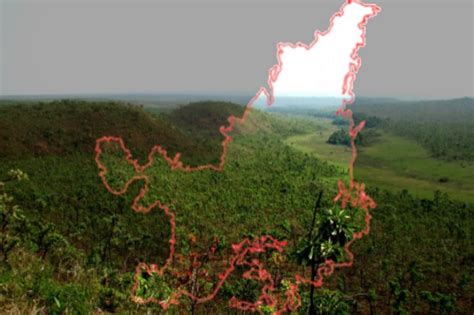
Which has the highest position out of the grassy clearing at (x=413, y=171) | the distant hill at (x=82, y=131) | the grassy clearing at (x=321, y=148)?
the distant hill at (x=82, y=131)

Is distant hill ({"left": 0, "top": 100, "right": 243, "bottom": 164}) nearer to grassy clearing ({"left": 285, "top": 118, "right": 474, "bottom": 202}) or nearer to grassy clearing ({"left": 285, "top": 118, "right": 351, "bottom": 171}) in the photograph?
grassy clearing ({"left": 285, "top": 118, "right": 351, "bottom": 171})

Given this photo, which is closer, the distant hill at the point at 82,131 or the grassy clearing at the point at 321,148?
the distant hill at the point at 82,131

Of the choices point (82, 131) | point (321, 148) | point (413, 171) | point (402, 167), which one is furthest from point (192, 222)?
point (321, 148)

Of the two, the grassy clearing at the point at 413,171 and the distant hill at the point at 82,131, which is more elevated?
the distant hill at the point at 82,131

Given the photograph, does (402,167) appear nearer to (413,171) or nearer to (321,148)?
(413,171)

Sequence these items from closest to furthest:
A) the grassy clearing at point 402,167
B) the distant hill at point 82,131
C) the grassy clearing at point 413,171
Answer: the distant hill at point 82,131 → the grassy clearing at point 413,171 → the grassy clearing at point 402,167

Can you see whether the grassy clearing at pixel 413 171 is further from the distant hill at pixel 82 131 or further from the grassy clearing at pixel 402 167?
the distant hill at pixel 82 131

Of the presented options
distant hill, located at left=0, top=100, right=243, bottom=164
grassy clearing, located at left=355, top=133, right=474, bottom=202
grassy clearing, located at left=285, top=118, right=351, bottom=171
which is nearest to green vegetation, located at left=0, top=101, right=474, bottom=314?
distant hill, located at left=0, top=100, right=243, bottom=164

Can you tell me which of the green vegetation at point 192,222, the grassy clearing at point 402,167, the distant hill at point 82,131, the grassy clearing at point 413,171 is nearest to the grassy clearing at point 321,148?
the grassy clearing at point 402,167
